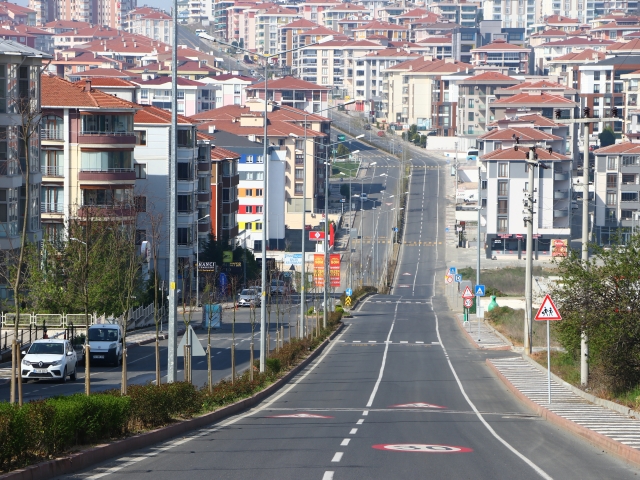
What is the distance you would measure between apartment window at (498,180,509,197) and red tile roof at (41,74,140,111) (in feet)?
193

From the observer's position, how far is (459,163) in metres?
163

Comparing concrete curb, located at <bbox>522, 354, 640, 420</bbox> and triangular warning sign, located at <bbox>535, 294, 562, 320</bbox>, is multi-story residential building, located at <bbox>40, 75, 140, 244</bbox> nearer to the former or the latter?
concrete curb, located at <bbox>522, 354, 640, 420</bbox>

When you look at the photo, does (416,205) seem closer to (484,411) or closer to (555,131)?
(555,131)

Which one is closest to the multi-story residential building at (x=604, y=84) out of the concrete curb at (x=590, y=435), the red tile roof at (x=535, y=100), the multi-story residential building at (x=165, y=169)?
the red tile roof at (x=535, y=100)

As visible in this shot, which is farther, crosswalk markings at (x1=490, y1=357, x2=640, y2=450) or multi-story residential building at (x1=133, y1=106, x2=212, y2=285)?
multi-story residential building at (x1=133, y1=106, x2=212, y2=285)

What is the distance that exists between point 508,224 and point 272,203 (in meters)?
26.1

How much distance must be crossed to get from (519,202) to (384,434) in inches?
3954

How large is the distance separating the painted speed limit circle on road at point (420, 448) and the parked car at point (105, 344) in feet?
71.9

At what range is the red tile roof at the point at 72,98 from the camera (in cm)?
6844

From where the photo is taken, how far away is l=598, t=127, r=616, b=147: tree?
6585 inches

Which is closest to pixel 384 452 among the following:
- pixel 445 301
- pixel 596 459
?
pixel 596 459

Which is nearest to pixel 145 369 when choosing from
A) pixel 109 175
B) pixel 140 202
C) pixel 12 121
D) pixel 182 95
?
pixel 12 121

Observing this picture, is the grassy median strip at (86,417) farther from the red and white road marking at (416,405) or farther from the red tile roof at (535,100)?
the red tile roof at (535,100)

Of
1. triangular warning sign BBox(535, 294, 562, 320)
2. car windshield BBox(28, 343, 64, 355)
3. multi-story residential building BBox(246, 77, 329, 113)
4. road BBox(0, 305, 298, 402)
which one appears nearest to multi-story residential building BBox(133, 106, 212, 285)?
road BBox(0, 305, 298, 402)
